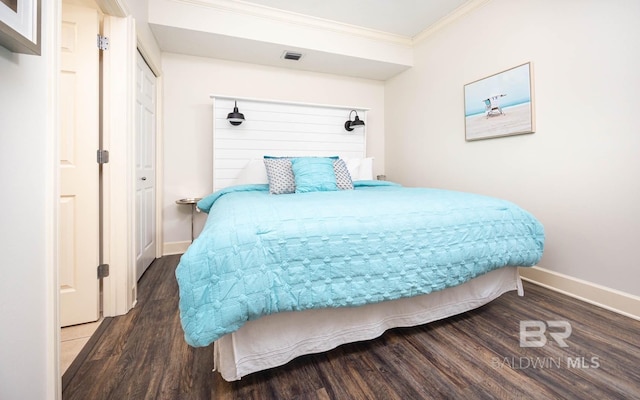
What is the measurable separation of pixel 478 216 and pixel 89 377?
6.85 ft

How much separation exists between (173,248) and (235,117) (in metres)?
1.65

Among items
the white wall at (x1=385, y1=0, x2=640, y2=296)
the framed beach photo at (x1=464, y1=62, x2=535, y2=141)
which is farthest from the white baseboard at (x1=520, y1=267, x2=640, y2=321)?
the framed beach photo at (x1=464, y1=62, x2=535, y2=141)

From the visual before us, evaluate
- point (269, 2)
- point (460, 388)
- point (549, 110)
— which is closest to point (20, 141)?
point (460, 388)

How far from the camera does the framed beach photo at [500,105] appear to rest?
7.50ft

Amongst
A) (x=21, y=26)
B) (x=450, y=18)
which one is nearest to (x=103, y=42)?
(x=21, y=26)

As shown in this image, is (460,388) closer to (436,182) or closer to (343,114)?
(436,182)

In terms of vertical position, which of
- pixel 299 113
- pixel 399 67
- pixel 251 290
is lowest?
pixel 251 290

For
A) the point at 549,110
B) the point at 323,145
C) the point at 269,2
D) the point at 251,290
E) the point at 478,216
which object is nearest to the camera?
the point at 251,290

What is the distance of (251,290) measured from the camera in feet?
3.44

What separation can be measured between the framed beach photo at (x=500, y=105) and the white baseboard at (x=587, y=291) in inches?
47.3

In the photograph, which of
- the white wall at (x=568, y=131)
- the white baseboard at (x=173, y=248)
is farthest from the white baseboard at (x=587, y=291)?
the white baseboard at (x=173, y=248)

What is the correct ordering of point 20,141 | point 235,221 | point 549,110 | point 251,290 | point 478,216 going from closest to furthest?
point 20,141
point 251,290
point 235,221
point 478,216
point 549,110

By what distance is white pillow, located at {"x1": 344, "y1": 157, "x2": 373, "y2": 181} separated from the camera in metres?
3.11

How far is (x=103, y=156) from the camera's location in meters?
1.71
